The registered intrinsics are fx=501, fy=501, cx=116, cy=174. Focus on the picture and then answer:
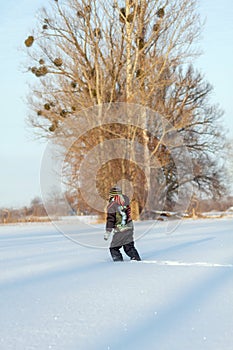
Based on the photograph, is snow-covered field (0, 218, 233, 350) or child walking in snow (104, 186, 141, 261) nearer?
snow-covered field (0, 218, 233, 350)

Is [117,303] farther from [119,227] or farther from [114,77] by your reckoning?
[114,77]

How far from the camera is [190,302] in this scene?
187 inches

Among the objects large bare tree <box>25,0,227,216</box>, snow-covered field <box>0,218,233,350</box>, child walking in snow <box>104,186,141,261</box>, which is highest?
large bare tree <box>25,0,227,216</box>

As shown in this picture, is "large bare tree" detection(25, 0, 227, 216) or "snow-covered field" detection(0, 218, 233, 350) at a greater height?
"large bare tree" detection(25, 0, 227, 216)

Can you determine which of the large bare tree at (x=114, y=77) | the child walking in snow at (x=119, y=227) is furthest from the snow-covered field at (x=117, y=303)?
the large bare tree at (x=114, y=77)

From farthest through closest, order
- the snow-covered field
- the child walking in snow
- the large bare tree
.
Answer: the large bare tree, the child walking in snow, the snow-covered field

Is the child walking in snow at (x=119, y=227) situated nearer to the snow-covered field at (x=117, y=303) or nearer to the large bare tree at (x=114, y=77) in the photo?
the snow-covered field at (x=117, y=303)

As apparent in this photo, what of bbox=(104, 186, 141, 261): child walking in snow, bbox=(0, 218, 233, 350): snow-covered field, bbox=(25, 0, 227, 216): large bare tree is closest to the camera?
bbox=(0, 218, 233, 350): snow-covered field

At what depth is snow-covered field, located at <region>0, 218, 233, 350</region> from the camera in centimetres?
352

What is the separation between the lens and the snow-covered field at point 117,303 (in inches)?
139

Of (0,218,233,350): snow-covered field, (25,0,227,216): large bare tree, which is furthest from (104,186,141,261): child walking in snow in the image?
(25,0,227,216): large bare tree

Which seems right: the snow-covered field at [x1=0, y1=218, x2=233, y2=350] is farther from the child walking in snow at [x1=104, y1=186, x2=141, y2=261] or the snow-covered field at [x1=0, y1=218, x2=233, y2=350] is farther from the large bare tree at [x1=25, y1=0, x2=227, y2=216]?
the large bare tree at [x1=25, y1=0, x2=227, y2=216]

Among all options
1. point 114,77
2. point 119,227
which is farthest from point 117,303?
point 114,77

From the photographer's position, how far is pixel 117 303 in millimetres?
4766
